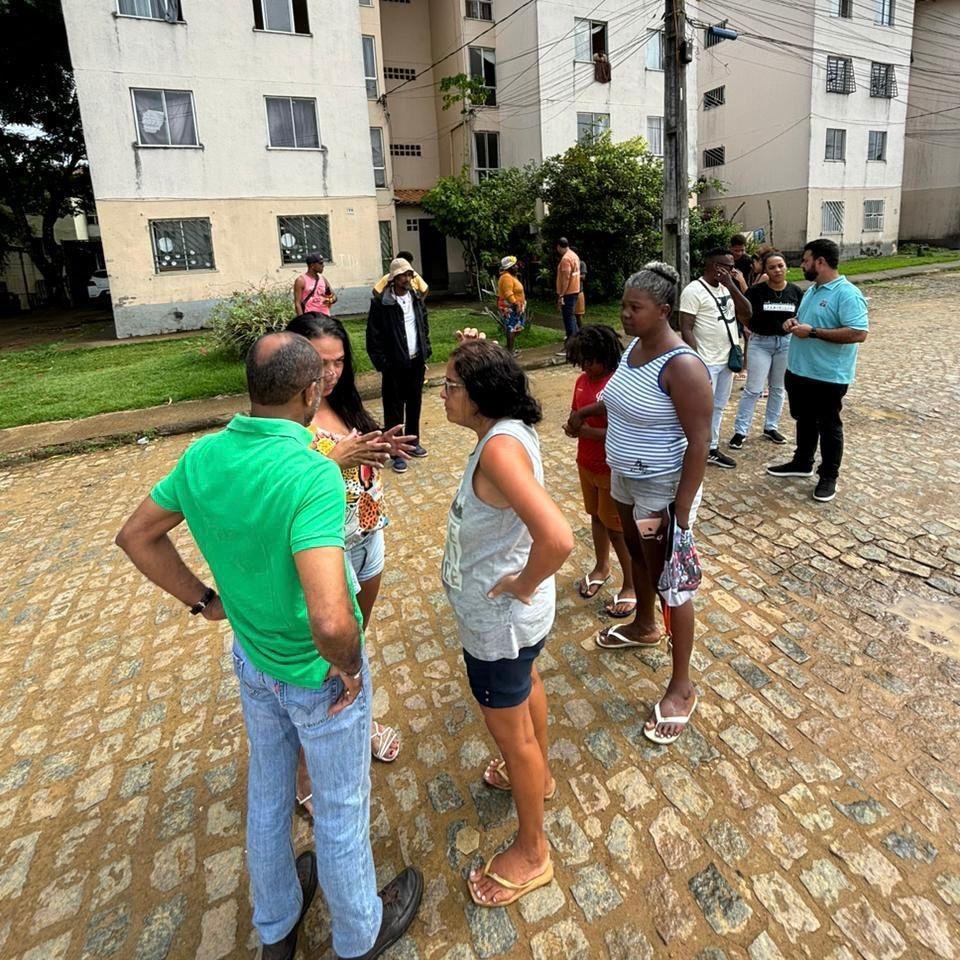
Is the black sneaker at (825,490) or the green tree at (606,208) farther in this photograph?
the green tree at (606,208)

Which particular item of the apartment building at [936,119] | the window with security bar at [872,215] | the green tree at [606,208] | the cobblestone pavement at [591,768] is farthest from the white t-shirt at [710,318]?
the apartment building at [936,119]

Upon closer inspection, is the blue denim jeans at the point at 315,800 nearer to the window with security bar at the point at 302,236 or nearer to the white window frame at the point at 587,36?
the window with security bar at the point at 302,236

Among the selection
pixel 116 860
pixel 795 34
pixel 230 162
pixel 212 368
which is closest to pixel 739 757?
pixel 116 860

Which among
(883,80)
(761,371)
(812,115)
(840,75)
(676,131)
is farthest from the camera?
(883,80)

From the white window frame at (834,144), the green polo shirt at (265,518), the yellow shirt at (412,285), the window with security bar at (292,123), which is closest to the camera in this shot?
the green polo shirt at (265,518)

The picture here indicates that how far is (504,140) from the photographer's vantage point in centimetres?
2252

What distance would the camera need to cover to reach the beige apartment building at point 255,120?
15.0 m

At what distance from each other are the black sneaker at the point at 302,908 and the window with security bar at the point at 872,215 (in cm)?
3194

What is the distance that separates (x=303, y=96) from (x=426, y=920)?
19.1m

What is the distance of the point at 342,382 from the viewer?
9.36 feet

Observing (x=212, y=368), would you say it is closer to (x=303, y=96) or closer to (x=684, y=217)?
(x=684, y=217)

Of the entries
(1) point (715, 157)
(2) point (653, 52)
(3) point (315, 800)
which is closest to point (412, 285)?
(3) point (315, 800)

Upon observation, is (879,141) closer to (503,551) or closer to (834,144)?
(834,144)

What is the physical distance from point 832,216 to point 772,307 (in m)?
24.6
